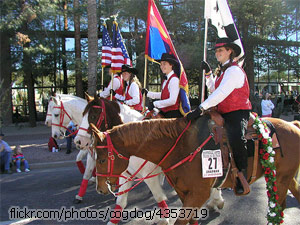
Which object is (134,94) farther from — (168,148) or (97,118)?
(168,148)

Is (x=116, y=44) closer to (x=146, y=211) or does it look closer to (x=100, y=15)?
(x=146, y=211)

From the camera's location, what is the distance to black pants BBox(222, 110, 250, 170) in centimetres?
323

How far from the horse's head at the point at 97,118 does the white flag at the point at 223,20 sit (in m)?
2.23

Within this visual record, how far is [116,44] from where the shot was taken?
20.8ft

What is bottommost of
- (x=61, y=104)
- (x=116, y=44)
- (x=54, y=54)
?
(x=61, y=104)

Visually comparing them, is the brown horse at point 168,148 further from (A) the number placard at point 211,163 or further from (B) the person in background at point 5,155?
(B) the person in background at point 5,155

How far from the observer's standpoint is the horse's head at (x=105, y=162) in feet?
9.97

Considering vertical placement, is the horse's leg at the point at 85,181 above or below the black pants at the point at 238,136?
below

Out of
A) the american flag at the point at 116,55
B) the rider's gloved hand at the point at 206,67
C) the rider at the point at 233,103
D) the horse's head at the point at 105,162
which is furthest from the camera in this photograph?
the american flag at the point at 116,55

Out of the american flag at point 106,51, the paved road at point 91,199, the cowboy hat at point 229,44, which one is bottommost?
the paved road at point 91,199

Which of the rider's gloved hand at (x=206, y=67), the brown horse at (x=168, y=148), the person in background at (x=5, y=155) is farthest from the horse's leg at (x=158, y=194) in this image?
the person in background at (x=5, y=155)

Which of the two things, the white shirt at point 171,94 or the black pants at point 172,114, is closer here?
the white shirt at point 171,94

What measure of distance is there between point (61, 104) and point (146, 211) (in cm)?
297

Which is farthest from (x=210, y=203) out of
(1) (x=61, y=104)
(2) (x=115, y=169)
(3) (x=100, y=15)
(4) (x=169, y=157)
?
(3) (x=100, y=15)
